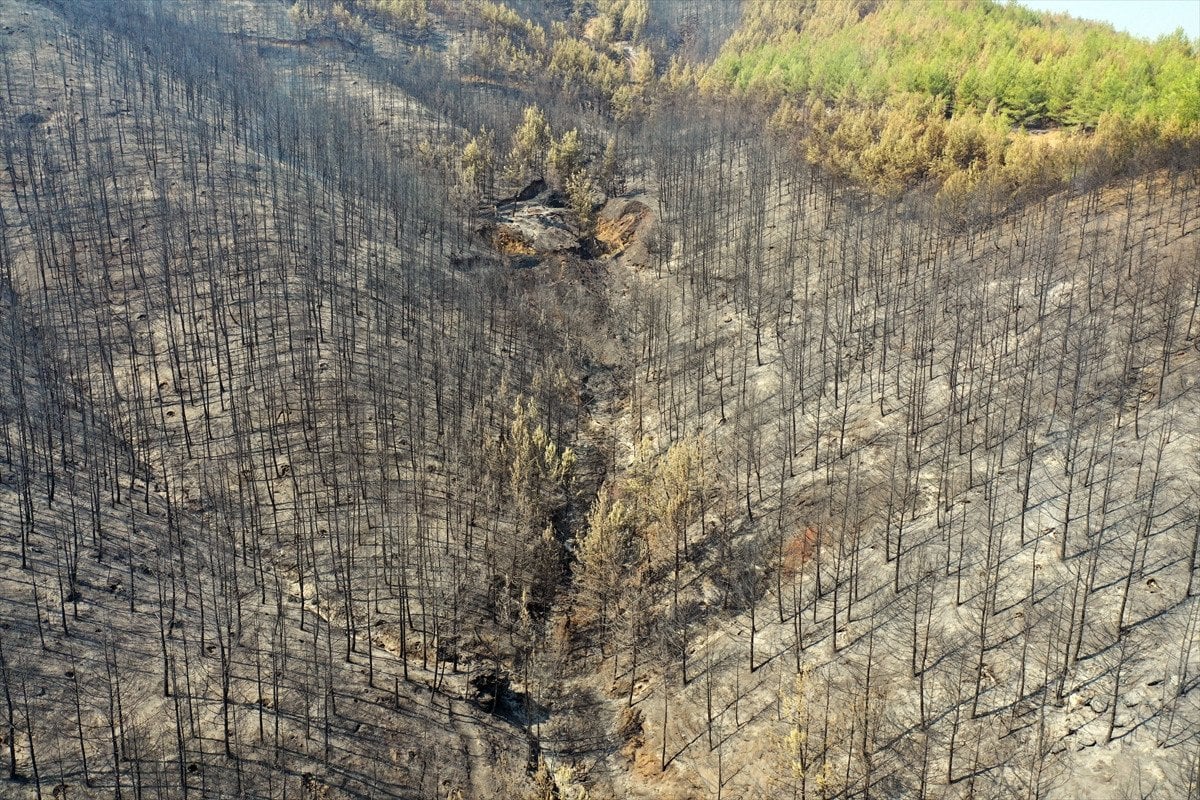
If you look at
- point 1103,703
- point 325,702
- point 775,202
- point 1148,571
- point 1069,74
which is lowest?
point 325,702

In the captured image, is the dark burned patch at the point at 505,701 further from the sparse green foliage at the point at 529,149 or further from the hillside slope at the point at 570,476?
the sparse green foliage at the point at 529,149

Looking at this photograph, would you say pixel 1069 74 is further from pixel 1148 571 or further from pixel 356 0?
pixel 356 0

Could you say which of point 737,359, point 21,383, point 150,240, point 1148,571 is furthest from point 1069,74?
point 21,383

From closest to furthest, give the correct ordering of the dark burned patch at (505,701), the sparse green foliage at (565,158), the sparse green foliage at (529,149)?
the dark burned patch at (505,701) → the sparse green foliage at (529,149) → the sparse green foliage at (565,158)

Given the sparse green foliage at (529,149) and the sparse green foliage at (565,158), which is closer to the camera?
the sparse green foliage at (529,149)

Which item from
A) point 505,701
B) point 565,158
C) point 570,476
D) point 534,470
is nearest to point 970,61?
point 565,158

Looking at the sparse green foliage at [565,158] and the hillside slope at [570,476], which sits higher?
the sparse green foliage at [565,158]

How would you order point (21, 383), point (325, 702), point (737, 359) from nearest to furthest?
point (325, 702), point (21, 383), point (737, 359)

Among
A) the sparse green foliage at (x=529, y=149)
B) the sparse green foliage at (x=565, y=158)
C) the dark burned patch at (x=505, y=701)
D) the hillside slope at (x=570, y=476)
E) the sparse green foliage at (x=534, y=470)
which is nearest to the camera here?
the hillside slope at (x=570, y=476)

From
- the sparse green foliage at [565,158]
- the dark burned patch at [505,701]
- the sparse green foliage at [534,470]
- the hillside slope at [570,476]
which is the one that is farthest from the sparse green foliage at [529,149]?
the dark burned patch at [505,701]
